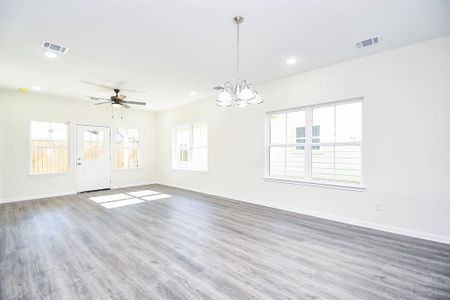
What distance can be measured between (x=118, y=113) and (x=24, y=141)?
8.43 feet

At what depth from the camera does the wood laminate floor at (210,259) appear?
2.00 m

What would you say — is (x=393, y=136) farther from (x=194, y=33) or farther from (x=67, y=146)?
(x=67, y=146)

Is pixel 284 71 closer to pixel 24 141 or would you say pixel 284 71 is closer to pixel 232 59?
pixel 232 59

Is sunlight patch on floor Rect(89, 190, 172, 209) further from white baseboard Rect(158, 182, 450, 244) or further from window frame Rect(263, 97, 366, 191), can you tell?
Result: window frame Rect(263, 97, 366, 191)

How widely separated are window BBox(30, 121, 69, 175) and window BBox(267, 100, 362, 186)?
5.92 metres

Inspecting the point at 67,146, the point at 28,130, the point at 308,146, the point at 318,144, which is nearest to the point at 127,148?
the point at 67,146

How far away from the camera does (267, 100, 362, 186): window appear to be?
3881mm

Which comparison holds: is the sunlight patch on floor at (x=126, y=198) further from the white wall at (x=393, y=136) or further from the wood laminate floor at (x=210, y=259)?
the white wall at (x=393, y=136)

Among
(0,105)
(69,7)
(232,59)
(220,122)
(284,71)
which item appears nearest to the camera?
(69,7)

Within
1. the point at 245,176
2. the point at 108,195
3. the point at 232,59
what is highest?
the point at 232,59

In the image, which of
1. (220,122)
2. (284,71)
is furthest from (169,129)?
(284,71)

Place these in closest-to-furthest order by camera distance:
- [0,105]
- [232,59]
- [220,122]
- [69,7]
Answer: [69,7] < [232,59] < [0,105] < [220,122]

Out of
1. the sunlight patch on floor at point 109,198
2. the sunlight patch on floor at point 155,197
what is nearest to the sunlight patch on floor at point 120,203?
the sunlight patch on floor at point 155,197

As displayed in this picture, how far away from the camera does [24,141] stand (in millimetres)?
5641
